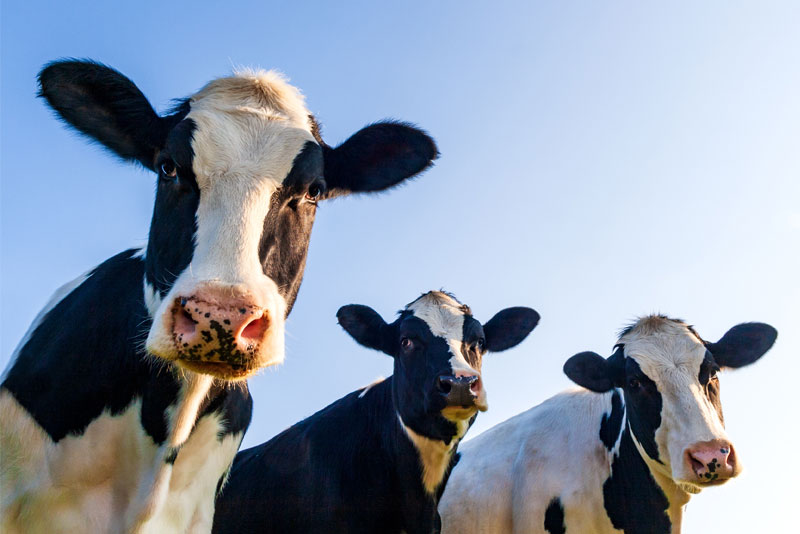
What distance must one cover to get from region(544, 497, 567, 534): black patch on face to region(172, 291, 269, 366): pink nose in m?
5.38

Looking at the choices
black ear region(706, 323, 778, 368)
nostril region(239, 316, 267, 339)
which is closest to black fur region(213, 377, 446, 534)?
black ear region(706, 323, 778, 368)

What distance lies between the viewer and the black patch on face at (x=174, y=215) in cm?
360

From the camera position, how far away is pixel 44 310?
4.44 m

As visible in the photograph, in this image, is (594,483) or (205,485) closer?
(205,485)

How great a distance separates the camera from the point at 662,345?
761 cm

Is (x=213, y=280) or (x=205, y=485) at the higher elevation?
(x=213, y=280)

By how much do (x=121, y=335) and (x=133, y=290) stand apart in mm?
285

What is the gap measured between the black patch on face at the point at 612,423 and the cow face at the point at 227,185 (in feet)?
13.7

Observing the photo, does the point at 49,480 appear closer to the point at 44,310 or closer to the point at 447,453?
the point at 44,310

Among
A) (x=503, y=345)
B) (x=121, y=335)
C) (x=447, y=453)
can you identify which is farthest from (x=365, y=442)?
(x=121, y=335)

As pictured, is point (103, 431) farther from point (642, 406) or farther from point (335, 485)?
point (642, 406)

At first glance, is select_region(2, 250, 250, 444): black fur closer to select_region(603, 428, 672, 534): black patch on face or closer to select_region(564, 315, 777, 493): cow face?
select_region(564, 315, 777, 493): cow face

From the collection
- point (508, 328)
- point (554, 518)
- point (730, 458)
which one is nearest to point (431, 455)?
point (554, 518)

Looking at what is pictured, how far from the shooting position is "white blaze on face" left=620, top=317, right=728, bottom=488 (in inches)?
258
